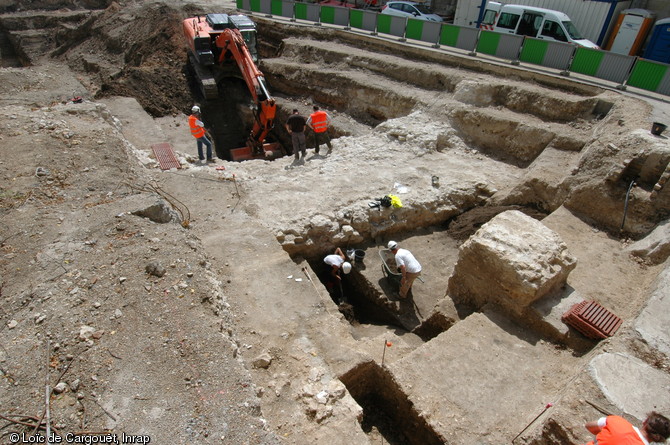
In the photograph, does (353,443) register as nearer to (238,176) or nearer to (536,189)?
(238,176)

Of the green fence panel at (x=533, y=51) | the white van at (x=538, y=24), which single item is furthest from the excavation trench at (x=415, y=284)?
the white van at (x=538, y=24)

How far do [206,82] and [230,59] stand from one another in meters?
1.25

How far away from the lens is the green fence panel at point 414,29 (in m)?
14.8

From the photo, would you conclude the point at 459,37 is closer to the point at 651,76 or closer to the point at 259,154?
the point at 651,76

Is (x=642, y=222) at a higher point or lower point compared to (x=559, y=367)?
higher

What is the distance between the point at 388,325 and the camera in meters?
7.53

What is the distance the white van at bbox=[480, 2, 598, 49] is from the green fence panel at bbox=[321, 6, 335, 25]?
21.8ft

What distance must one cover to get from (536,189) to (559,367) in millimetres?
4795

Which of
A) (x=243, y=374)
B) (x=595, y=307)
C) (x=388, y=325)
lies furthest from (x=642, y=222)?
(x=243, y=374)

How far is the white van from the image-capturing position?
45.5ft

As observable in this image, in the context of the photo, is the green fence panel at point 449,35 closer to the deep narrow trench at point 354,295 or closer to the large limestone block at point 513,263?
the large limestone block at point 513,263

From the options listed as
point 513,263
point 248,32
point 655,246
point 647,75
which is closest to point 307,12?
point 248,32

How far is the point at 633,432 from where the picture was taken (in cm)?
346

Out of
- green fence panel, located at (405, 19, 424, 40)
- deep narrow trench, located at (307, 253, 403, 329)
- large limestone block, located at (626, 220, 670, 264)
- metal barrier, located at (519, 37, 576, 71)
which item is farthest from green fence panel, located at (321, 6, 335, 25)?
large limestone block, located at (626, 220, 670, 264)
